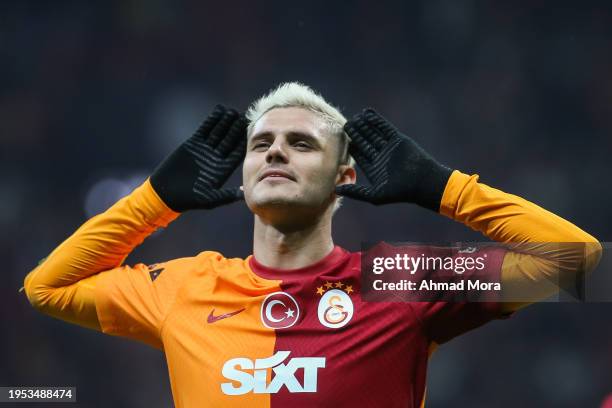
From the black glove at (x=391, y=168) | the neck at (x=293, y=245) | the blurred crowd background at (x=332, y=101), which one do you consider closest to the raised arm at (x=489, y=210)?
the black glove at (x=391, y=168)

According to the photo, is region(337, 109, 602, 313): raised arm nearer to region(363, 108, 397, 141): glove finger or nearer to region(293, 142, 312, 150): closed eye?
region(363, 108, 397, 141): glove finger

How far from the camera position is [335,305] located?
3.16 meters

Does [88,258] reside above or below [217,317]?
above

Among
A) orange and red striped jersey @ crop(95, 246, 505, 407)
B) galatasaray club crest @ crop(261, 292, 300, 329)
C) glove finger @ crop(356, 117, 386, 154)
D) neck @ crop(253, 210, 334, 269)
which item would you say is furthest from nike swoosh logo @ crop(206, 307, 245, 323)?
glove finger @ crop(356, 117, 386, 154)

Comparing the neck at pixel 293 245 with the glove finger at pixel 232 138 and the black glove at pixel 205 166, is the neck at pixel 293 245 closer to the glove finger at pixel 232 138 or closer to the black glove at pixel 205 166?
the black glove at pixel 205 166

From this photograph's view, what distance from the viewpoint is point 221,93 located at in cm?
655

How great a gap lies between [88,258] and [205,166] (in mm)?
648

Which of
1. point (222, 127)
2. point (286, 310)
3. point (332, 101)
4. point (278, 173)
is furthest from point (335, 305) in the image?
point (332, 101)

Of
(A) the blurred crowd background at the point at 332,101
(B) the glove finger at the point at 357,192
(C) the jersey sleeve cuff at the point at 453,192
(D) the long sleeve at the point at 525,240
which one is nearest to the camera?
(D) the long sleeve at the point at 525,240

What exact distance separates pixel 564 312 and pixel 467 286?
3.25 m

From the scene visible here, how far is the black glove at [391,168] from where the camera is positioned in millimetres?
3154

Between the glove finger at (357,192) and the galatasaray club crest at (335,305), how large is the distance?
37 centimetres

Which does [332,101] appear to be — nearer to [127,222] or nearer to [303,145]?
[303,145]

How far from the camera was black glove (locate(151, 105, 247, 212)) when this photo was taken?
3432 millimetres
